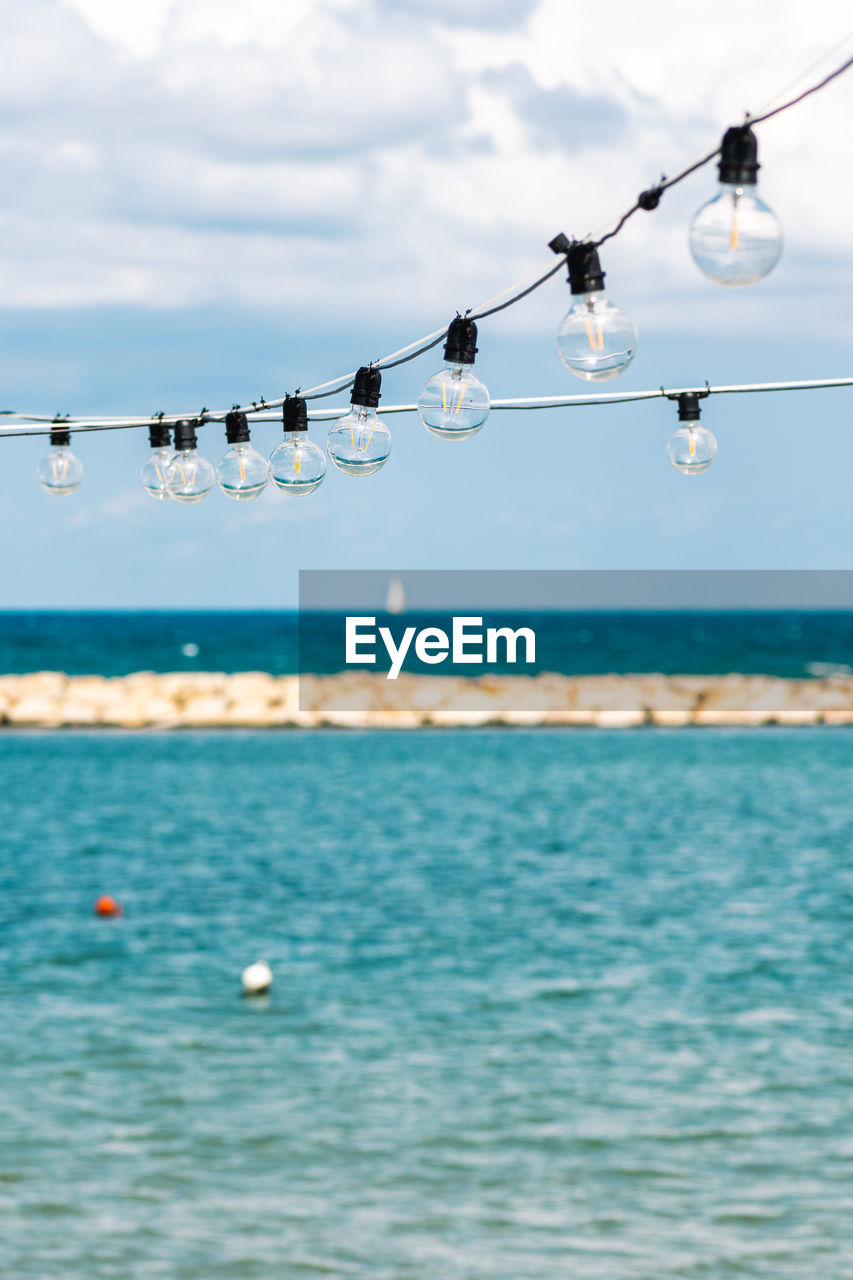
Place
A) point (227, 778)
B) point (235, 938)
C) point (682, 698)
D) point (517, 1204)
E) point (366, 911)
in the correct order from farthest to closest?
point (682, 698) < point (227, 778) < point (366, 911) < point (235, 938) < point (517, 1204)

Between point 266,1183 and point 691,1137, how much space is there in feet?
13.7

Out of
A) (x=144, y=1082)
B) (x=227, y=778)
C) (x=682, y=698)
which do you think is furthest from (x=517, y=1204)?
(x=682, y=698)

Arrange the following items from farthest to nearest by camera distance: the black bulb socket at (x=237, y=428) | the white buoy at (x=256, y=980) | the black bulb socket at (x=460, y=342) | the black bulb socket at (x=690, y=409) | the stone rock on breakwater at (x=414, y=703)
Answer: the stone rock on breakwater at (x=414, y=703) < the white buoy at (x=256, y=980) < the black bulb socket at (x=237, y=428) < the black bulb socket at (x=690, y=409) < the black bulb socket at (x=460, y=342)

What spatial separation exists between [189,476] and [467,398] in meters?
1.90

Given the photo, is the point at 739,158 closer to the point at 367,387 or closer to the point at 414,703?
the point at 367,387

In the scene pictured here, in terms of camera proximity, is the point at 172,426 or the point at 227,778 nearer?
the point at 172,426

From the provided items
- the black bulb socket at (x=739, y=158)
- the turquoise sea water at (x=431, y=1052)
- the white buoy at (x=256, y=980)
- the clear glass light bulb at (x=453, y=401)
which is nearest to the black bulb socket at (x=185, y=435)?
the clear glass light bulb at (x=453, y=401)

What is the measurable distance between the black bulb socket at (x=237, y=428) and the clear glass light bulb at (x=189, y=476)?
0.18 meters

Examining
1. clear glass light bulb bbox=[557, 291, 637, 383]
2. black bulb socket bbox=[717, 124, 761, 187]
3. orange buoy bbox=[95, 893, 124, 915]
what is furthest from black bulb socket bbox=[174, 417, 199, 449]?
orange buoy bbox=[95, 893, 124, 915]

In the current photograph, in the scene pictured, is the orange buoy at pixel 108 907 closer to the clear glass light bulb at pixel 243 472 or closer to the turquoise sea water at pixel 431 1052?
the turquoise sea water at pixel 431 1052

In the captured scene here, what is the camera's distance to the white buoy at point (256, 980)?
2128 centimetres

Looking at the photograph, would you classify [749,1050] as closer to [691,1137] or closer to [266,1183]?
[691,1137]

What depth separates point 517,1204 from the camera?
14.5 m

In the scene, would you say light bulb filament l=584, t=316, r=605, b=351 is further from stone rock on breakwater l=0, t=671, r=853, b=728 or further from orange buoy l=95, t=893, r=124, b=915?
stone rock on breakwater l=0, t=671, r=853, b=728
